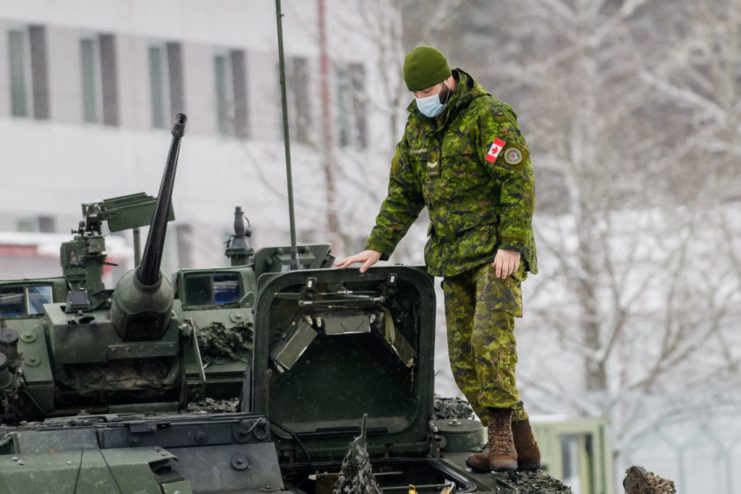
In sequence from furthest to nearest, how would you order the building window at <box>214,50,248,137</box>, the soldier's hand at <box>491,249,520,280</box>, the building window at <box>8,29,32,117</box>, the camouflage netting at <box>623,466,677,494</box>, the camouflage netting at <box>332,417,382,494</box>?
the building window at <box>214,50,248,137</box> < the building window at <box>8,29,32,117</box> < the soldier's hand at <box>491,249,520,280</box> < the camouflage netting at <box>623,466,677,494</box> < the camouflage netting at <box>332,417,382,494</box>

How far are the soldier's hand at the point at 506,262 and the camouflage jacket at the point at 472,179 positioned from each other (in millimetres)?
28

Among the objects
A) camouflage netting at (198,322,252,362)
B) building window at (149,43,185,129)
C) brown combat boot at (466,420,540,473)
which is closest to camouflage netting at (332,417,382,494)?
brown combat boot at (466,420,540,473)

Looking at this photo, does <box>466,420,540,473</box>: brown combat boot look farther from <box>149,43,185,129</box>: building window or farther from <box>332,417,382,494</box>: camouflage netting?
<box>149,43,185,129</box>: building window

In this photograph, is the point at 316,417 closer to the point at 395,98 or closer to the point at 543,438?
the point at 543,438

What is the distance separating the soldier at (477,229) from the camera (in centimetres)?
1020

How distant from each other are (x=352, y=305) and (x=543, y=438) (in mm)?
11867

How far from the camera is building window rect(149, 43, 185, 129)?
28.2m

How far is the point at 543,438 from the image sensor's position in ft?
71.9

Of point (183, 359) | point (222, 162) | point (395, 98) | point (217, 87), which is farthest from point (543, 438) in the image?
point (183, 359)

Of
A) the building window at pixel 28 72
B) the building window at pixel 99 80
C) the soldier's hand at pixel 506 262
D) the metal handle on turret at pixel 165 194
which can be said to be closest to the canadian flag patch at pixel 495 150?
the soldier's hand at pixel 506 262

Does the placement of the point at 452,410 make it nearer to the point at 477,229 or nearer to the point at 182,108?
the point at 477,229

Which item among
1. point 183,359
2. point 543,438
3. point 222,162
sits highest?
point 222,162

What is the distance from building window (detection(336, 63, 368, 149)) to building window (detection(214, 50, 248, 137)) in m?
1.76

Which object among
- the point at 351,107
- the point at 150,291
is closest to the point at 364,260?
the point at 150,291
